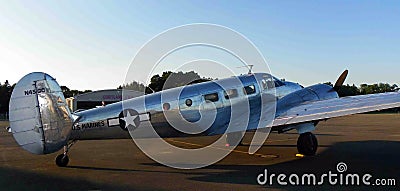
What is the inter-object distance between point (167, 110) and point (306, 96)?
5.73 m

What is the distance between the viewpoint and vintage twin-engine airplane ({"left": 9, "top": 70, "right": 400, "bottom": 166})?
8.66 meters

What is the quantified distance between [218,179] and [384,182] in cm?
372

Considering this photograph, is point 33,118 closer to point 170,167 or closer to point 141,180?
point 141,180

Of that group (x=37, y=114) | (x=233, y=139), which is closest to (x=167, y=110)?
(x=37, y=114)

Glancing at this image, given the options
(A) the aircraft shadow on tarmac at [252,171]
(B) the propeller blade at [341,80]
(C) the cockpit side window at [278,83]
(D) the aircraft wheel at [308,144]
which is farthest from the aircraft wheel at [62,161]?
(B) the propeller blade at [341,80]

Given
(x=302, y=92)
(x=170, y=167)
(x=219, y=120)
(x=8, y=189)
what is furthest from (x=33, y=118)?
(x=302, y=92)

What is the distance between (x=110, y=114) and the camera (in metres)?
10.6

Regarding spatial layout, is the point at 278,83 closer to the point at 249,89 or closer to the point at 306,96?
the point at 306,96

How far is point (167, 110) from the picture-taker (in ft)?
36.3

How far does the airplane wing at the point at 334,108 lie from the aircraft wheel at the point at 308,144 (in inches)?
35.5

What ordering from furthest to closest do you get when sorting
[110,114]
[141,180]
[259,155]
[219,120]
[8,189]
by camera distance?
[259,155]
[219,120]
[110,114]
[141,180]
[8,189]

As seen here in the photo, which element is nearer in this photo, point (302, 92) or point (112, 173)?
point (112, 173)

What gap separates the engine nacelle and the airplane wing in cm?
57

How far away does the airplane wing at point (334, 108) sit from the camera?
36.0ft
